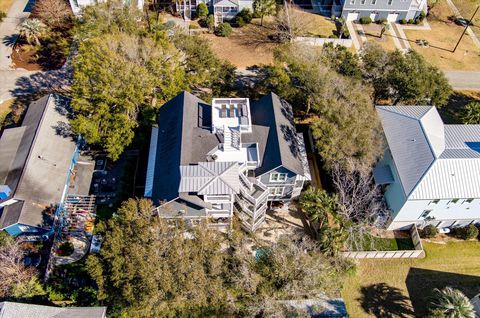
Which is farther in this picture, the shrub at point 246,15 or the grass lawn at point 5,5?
the grass lawn at point 5,5

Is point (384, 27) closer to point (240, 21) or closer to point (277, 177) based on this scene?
point (240, 21)

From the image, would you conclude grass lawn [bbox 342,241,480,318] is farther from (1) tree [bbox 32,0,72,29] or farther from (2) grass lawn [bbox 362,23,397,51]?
(1) tree [bbox 32,0,72,29]

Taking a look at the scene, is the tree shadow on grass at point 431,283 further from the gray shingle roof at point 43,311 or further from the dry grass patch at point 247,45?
the dry grass patch at point 247,45

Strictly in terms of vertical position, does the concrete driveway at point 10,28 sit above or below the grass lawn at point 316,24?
below

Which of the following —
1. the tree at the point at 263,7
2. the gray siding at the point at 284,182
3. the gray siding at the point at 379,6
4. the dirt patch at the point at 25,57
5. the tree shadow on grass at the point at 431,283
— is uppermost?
the gray siding at the point at 379,6

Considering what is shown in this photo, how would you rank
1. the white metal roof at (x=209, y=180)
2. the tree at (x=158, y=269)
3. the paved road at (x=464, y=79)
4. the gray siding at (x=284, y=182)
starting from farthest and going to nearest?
1. the paved road at (x=464, y=79)
2. the gray siding at (x=284, y=182)
3. the white metal roof at (x=209, y=180)
4. the tree at (x=158, y=269)

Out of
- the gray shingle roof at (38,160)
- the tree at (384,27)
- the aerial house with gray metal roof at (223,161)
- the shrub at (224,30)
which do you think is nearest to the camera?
the aerial house with gray metal roof at (223,161)

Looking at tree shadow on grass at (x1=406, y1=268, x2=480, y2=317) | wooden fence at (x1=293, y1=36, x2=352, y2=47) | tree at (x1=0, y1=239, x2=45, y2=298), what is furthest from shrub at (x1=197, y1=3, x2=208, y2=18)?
tree shadow on grass at (x1=406, y1=268, x2=480, y2=317)

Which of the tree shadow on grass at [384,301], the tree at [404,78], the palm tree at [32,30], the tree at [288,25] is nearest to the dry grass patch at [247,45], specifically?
the tree at [288,25]
